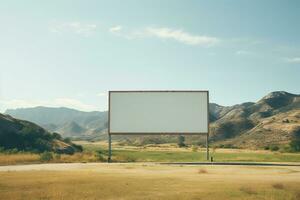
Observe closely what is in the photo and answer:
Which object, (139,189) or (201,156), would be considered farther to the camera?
(201,156)

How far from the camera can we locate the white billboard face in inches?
2411

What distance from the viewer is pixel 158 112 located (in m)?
62.1

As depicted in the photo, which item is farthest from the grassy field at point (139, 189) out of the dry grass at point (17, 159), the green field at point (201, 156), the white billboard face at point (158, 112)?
the white billboard face at point (158, 112)

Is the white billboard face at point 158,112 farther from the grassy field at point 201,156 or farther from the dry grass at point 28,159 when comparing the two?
the dry grass at point 28,159

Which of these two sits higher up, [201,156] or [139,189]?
[201,156]

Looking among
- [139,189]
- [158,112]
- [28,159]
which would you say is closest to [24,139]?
[28,159]

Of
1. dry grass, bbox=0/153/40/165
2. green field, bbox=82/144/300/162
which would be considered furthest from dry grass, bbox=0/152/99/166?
green field, bbox=82/144/300/162

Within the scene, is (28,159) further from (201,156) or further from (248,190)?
(248,190)

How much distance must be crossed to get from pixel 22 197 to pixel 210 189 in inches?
407

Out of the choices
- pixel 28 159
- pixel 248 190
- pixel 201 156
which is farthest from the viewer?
pixel 201 156

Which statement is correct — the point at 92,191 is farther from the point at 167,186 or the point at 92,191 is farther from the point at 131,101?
the point at 131,101

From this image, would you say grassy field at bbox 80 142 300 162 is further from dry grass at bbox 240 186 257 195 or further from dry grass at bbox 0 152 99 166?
dry grass at bbox 240 186 257 195

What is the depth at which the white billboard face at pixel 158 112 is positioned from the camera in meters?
61.2

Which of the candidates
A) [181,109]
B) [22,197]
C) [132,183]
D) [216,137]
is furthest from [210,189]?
[216,137]
